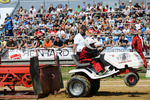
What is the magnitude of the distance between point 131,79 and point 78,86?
4.58 feet

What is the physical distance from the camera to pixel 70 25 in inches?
791

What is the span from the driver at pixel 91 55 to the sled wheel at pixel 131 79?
2.20ft

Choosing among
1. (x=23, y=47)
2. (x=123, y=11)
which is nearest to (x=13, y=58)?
(x=23, y=47)

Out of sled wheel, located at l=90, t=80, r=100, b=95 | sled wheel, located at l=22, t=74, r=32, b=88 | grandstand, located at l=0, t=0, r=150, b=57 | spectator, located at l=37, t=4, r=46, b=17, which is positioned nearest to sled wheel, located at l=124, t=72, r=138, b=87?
sled wheel, located at l=90, t=80, r=100, b=95

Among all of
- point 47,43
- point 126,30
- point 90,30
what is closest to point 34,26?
point 47,43

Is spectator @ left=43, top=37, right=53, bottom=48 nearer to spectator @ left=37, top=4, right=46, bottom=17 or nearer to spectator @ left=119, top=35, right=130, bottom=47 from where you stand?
spectator @ left=119, top=35, right=130, bottom=47

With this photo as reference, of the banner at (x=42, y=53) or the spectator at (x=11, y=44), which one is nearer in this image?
the banner at (x=42, y=53)

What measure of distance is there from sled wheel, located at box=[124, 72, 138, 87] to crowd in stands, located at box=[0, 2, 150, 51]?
898 centimetres

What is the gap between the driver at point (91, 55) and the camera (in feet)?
27.4

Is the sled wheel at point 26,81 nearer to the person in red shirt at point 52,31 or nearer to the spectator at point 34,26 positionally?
the person in red shirt at point 52,31

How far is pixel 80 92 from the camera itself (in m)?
8.30

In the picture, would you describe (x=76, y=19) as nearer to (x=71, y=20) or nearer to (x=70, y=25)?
(x=71, y=20)

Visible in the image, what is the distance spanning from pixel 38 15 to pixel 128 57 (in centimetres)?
1459

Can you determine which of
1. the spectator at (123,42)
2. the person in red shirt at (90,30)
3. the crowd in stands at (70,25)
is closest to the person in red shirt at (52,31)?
the crowd in stands at (70,25)
